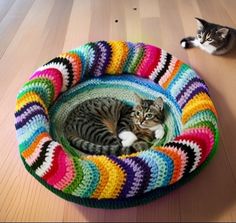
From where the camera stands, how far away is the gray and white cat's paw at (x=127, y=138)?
149 centimetres

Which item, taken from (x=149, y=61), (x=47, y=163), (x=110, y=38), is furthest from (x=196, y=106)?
(x=110, y=38)

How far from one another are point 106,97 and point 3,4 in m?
1.68

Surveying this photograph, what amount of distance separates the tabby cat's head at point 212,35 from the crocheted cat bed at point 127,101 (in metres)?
Answer: 0.43

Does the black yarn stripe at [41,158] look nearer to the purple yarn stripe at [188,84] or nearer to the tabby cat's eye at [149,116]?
the tabby cat's eye at [149,116]

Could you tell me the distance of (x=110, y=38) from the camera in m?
2.35

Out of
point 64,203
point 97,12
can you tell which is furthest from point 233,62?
point 64,203

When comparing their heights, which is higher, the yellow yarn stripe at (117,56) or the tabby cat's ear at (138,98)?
the yellow yarn stripe at (117,56)

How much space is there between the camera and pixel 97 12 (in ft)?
8.86

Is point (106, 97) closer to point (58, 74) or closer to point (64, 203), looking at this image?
point (58, 74)

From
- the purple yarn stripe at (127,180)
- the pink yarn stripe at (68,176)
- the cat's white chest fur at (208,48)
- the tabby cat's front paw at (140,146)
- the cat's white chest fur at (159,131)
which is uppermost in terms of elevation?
the pink yarn stripe at (68,176)

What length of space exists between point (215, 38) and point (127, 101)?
2.48 feet

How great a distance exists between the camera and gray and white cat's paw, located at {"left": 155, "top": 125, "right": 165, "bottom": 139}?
1.54 m

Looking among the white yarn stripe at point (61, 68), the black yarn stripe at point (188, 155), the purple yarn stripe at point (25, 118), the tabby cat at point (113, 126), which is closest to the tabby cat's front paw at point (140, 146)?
the tabby cat at point (113, 126)

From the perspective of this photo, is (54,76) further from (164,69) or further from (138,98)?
(164,69)
